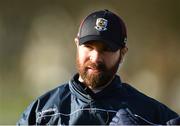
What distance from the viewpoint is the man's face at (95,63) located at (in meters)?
1.97

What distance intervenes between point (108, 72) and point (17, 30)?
131 inches

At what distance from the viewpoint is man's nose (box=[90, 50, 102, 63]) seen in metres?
1.96

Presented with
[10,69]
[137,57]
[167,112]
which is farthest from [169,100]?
[167,112]

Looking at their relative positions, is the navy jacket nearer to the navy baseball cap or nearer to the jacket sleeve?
the jacket sleeve

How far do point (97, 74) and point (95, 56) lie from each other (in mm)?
62

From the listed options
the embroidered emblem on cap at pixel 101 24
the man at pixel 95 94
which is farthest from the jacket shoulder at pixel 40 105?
the embroidered emblem on cap at pixel 101 24

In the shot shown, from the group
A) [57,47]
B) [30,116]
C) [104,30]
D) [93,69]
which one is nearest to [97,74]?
[93,69]

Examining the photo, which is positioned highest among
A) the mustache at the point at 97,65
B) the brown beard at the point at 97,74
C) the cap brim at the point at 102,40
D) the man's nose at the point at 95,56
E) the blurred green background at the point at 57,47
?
the cap brim at the point at 102,40

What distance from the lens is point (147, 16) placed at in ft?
17.6

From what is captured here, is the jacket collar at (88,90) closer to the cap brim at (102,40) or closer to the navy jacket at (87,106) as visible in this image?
the navy jacket at (87,106)

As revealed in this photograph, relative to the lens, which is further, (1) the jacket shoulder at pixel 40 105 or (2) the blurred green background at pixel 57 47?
(2) the blurred green background at pixel 57 47

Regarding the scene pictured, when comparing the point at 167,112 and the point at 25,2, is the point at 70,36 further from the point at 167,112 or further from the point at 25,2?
the point at 167,112

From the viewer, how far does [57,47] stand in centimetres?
529

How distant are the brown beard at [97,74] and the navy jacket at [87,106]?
25mm
